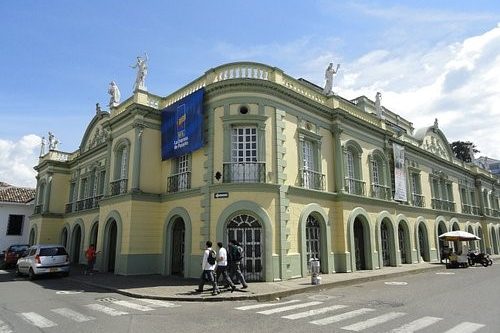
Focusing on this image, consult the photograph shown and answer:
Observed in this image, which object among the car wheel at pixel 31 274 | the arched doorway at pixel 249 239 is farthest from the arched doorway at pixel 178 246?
the car wheel at pixel 31 274

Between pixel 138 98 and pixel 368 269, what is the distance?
15475 mm

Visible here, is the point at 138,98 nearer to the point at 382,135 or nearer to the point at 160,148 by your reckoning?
the point at 160,148

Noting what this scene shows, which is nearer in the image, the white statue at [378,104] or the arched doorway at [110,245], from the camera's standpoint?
the arched doorway at [110,245]

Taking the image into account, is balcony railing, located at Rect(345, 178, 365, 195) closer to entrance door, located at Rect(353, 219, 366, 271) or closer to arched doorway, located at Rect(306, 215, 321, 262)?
entrance door, located at Rect(353, 219, 366, 271)

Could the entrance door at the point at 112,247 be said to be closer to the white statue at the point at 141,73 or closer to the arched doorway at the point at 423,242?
the white statue at the point at 141,73

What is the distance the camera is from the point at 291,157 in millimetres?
17094

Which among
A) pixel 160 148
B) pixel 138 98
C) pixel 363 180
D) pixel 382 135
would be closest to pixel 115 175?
pixel 160 148

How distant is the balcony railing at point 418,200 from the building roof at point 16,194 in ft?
121

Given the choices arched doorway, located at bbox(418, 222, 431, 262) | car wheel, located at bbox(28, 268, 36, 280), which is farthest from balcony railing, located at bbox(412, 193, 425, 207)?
car wheel, located at bbox(28, 268, 36, 280)

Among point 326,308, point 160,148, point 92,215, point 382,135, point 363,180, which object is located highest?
point 382,135

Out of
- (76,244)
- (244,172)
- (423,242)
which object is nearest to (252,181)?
(244,172)

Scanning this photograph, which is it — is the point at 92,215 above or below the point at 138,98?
below

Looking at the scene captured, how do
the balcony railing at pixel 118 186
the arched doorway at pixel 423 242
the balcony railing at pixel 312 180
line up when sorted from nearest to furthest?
1. the balcony railing at pixel 312 180
2. the balcony railing at pixel 118 186
3. the arched doorway at pixel 423 242

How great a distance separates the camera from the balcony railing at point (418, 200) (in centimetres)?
2669
